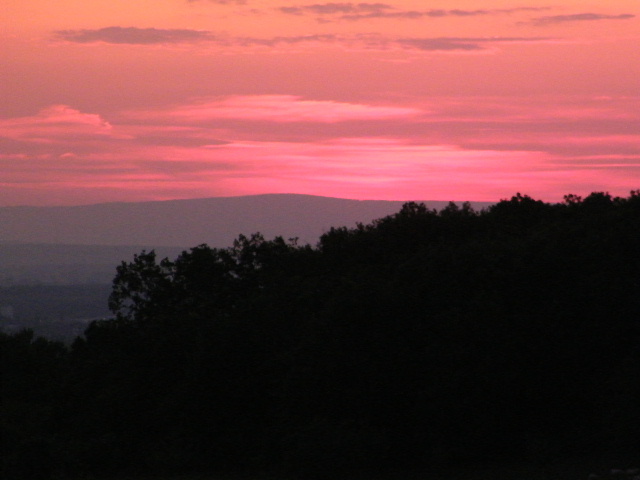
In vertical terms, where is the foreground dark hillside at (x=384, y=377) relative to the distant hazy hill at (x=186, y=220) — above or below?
below

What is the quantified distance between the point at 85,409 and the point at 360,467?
10.7m

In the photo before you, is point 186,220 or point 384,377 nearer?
point 384,377

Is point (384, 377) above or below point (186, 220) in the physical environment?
below

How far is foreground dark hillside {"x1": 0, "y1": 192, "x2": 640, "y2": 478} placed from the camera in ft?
65.4

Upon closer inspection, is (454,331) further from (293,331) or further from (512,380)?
(293,331)

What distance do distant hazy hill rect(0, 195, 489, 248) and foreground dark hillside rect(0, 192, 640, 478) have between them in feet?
140

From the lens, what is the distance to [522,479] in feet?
57.8

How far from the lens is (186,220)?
5827 inches

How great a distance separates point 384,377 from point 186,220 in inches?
5090

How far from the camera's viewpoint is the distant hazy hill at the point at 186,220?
10238 cm

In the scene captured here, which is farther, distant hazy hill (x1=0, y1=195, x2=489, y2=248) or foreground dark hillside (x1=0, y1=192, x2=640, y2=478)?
distant hazy hill (x1=0, y1=195, x2=489, y2=248)

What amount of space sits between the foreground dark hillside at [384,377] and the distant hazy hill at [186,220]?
140ft

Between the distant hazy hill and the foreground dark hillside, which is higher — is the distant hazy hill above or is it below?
above

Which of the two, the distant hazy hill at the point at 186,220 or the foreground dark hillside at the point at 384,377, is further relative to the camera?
the distant hazy hill at the point at 186,220
